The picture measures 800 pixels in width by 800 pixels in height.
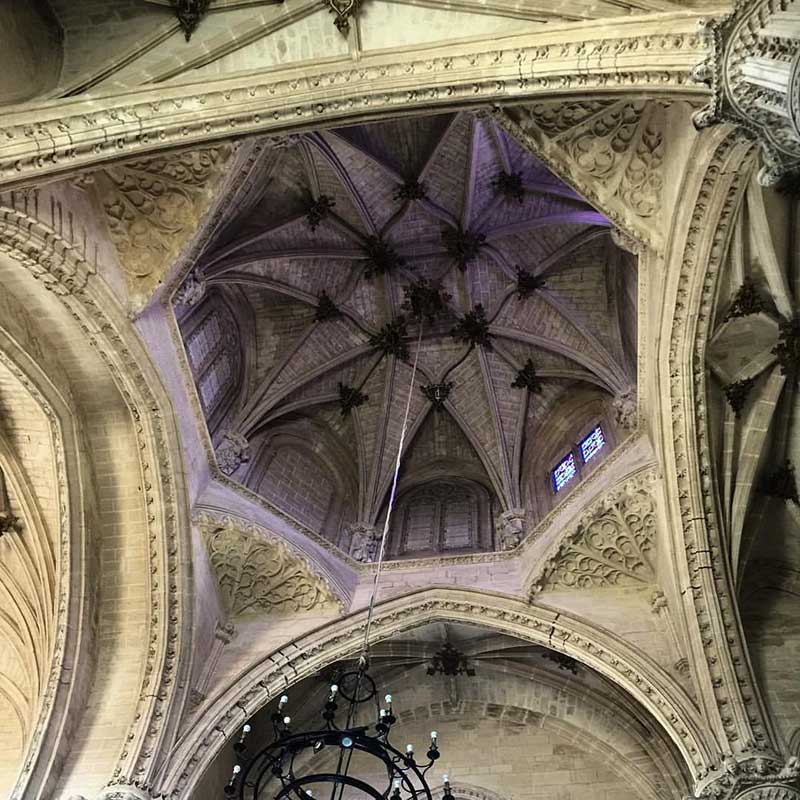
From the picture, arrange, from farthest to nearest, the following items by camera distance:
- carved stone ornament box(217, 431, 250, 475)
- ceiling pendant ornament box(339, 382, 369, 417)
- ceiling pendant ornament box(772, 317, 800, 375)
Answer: ceiling pendant ornament box(339, 382, 369, 417)
carved stone ornament box(217, 431, 250, 475)
ceiling pendant ornament box(772, 317, 800, 375)

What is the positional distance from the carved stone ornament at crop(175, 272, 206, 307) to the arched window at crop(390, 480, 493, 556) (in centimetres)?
479

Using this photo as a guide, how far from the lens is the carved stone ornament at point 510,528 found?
12630 millimetres

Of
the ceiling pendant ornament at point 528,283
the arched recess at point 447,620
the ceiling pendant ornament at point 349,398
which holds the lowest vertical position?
the arched recess at point 447,620

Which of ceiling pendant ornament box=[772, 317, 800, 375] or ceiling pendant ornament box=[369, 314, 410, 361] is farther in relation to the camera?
ceiling pendant ornament box=[369, 314, 410, 361]

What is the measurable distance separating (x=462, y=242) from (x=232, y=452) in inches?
212

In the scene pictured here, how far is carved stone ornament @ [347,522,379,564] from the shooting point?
42.6ft

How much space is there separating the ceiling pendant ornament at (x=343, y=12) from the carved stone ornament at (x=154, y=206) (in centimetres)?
184

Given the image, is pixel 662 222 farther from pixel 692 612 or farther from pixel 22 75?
pixel 22 75

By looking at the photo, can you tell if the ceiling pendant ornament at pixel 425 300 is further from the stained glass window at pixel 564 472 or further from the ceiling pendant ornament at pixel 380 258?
the stained glass window at pixel 564 472

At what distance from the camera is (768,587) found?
35.0ft

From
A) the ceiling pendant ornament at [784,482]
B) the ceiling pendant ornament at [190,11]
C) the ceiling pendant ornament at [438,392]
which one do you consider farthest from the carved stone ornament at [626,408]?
the ceiling pendant ornament at [190,11]

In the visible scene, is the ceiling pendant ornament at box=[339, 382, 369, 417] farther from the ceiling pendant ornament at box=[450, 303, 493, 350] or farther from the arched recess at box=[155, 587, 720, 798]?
the arched recess at box=[155, 587, 720, 798]

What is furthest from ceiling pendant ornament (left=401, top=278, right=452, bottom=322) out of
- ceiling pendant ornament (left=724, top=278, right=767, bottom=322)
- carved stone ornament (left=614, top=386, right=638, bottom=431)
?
ceiling pendant ornament (left=724, top=278, right=767, bottom=322)

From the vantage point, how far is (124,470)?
1088 cm
